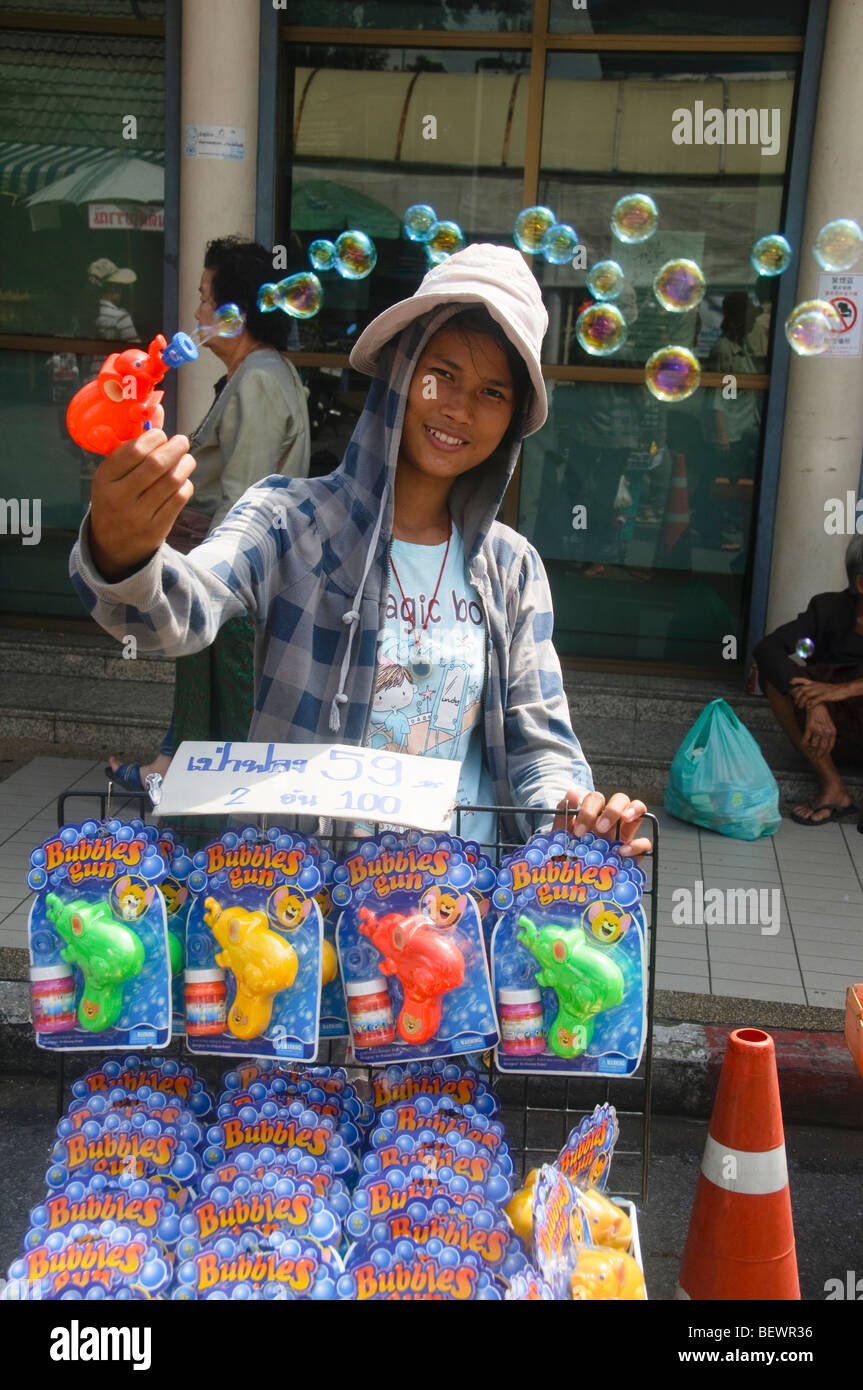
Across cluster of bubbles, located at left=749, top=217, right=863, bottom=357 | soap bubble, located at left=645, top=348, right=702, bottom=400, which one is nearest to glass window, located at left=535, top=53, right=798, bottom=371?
cluster of bubbles, located at left=749, top=217, right=863, bottom=357

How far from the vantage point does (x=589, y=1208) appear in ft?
6.51

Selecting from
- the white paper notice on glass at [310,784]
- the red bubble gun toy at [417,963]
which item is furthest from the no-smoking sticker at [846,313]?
the red bubble gun toy at [417,963]

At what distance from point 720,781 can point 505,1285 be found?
4281 millimetres

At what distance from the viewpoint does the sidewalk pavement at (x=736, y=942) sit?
164 inches

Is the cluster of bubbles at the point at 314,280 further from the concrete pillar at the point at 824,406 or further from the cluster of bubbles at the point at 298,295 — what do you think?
the concrete pillar at the point at 824,406

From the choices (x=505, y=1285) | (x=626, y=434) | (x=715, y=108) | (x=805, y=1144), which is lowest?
(x=805, y=1144)

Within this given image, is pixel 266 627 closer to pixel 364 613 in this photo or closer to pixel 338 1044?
pixel 364 613

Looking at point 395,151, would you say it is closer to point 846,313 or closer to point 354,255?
point 846,313

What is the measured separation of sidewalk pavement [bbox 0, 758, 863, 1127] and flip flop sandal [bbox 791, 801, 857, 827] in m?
0.04

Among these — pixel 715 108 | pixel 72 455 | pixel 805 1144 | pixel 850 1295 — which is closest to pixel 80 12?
pixel 72 455

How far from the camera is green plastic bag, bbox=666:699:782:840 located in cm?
595

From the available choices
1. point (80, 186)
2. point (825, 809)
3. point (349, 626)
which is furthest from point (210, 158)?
point (349, 626)

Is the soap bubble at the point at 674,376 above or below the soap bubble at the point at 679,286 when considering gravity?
below

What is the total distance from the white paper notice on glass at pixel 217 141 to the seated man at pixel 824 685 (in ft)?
12.1
